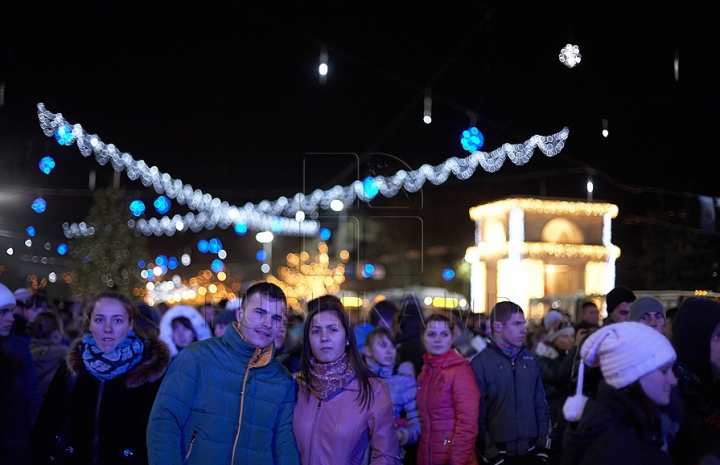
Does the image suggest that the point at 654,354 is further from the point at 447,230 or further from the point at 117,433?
the point at 447,230

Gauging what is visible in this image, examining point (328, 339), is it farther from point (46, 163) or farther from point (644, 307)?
point (46, 163)

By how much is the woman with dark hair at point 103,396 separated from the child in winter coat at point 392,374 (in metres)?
2.12

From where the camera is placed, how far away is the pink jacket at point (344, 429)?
3754mm

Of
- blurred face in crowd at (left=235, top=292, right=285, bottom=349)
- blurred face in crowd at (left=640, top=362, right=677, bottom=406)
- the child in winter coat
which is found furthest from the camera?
the child in winter coat

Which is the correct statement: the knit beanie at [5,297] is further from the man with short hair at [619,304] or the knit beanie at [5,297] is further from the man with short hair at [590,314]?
the man with short hair at [590,314]

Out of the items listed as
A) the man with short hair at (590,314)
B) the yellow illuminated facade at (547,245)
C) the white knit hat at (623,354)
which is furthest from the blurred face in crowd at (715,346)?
the yellow illuminated facade at (547,245)

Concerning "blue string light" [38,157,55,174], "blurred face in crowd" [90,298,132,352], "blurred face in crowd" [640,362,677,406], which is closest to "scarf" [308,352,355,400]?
"blurred face in crowd" [90,298,132,352]

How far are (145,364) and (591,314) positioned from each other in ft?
14.9

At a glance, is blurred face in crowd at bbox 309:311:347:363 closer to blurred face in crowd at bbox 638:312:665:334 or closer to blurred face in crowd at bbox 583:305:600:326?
blurred face in crowd at bbox 638:312:665:334

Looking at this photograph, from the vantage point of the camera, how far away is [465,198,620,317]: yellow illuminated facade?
25.0 meters

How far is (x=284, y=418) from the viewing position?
12.2 feet

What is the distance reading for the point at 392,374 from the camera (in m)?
6.11

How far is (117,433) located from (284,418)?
3.18 ft

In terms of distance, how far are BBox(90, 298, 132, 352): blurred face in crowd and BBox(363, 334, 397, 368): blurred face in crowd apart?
229 centimetres
